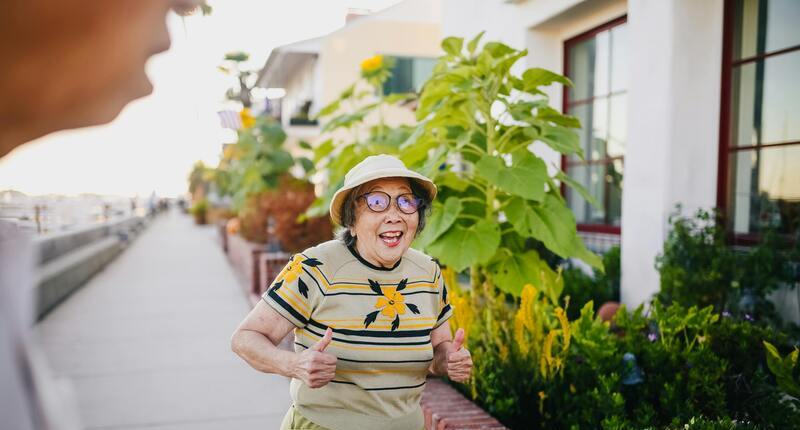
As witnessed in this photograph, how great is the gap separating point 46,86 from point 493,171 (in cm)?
285

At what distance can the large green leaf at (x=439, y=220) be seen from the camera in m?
3.38

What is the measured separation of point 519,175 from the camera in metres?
3.31

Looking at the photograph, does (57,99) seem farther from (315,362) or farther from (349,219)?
(349,219)

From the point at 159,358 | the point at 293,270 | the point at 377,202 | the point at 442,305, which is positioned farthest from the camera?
the point at 159,358

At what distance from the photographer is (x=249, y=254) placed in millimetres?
8961

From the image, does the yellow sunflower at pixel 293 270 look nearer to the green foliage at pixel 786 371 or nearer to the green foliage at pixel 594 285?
the green foliage at pixel 786 371

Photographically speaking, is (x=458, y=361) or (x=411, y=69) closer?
(x=458, y=361)

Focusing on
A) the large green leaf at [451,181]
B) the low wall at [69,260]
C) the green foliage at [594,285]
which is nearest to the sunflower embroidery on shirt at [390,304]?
the large green leaf at [451,181]

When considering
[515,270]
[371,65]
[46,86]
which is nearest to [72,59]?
[46,86]

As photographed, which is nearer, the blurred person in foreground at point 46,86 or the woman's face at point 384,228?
the blurred person in foreground at point 46,86

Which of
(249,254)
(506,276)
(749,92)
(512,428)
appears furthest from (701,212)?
(249,254)

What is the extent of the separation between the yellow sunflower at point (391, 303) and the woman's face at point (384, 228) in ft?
0.40

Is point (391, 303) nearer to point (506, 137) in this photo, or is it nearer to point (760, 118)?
point (506, 137)

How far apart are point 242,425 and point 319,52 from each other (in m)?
16.7
